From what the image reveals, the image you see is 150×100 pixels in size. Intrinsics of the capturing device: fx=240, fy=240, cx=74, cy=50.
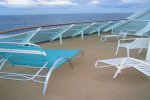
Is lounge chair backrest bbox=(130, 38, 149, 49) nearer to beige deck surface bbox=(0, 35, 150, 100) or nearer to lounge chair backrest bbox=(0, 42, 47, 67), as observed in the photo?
beige deck surface bbox=(0, 35, 150, 100)

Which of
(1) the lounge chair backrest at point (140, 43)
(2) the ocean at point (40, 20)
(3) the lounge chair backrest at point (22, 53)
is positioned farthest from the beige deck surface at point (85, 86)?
(2) the ocean at point (40, 20)

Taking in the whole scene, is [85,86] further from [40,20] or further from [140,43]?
[40,20]

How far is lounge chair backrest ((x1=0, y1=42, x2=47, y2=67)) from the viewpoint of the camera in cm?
315

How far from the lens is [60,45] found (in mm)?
6934

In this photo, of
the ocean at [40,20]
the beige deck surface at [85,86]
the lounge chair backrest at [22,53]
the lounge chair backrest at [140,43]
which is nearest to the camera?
the beige deck surface at [85,86]

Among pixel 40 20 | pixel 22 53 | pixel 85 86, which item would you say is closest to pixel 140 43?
pixel 85 86

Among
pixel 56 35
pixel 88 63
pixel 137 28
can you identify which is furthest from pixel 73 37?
pixel 88 63

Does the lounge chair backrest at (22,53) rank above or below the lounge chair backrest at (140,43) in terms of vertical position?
above

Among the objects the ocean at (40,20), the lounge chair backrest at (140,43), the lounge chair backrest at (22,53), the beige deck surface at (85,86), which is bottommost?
the ocean at (40,20)

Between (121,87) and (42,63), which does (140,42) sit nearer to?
(121,87)

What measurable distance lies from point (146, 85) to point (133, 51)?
2.58 m

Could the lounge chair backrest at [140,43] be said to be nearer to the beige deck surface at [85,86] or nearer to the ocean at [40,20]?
the beige deck surface at [85,86]

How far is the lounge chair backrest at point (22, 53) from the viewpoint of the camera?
3154mm

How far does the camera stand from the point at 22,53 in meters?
3.26
